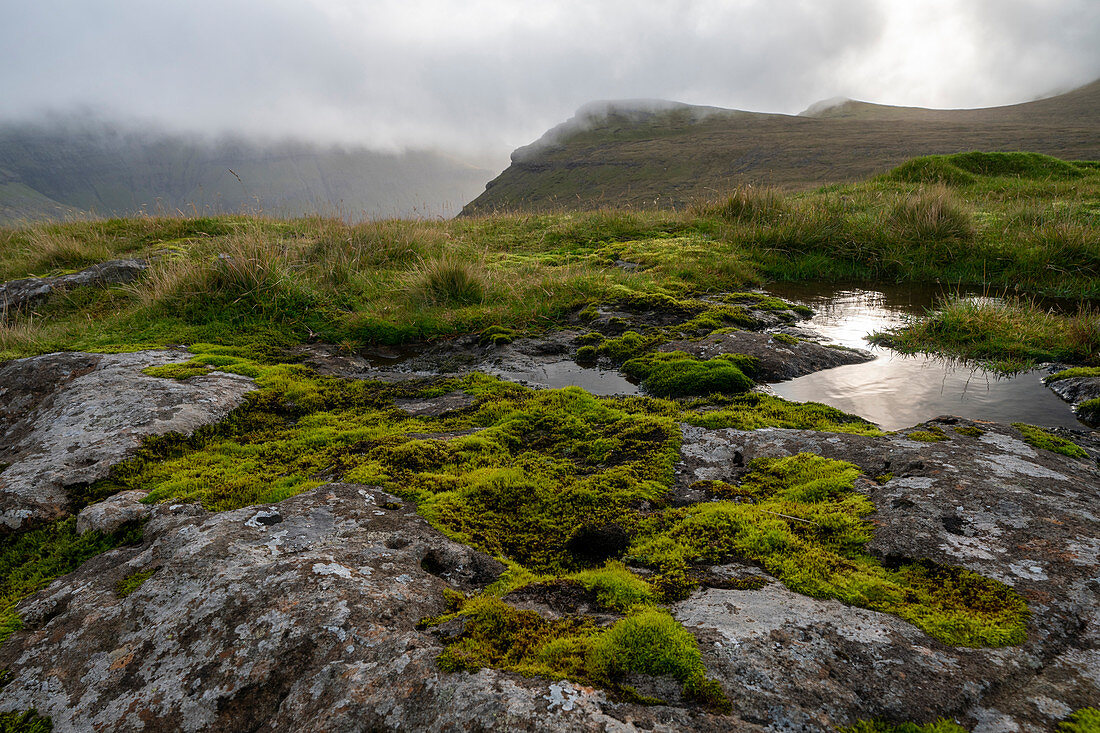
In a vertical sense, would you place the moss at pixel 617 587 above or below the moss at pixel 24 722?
below

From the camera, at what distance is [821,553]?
8.27ft

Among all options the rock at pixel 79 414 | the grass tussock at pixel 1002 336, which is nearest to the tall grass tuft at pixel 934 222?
the grass tussock at pixel 1002 336

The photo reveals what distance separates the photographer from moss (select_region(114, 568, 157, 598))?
7.35 ft

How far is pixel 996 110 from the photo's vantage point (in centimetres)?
13788

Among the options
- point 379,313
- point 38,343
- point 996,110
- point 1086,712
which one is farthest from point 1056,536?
point 996,110

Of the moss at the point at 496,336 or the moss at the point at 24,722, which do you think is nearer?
the moss at the point at 24,722

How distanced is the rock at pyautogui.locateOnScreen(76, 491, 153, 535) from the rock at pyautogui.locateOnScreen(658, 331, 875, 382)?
5167 mm

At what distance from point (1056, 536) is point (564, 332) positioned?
17.8 ft

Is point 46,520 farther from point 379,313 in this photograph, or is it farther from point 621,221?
point 621,221

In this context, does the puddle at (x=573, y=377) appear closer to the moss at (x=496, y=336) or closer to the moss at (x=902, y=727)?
the moss at (x=496, y=336)

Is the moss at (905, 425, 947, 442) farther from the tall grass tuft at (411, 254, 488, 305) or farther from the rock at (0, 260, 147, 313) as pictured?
the rock at (0, 260, 147, 313)

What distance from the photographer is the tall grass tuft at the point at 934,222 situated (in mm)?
10086

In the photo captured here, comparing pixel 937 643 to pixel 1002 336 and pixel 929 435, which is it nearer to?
pixel 929 435

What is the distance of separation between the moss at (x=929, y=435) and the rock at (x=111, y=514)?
503 cm
